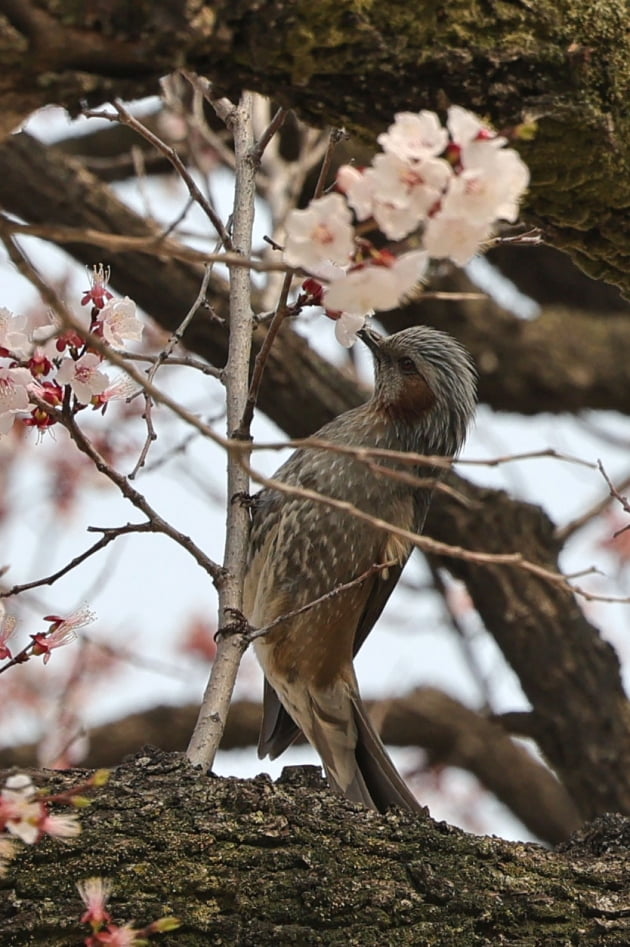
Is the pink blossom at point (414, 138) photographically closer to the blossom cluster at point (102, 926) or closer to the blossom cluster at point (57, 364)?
the blossom cluster at point (57, 364)

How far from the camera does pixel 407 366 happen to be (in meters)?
4.24

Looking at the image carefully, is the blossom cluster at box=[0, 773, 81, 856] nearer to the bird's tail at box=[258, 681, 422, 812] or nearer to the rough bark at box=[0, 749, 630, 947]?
the rough bark at box=[0, 749, 630, 947]

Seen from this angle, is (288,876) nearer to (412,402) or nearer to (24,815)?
(24,815)

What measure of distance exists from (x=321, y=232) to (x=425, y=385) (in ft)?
8.32

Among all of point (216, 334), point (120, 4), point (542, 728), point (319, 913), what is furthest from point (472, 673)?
point (120, 4)

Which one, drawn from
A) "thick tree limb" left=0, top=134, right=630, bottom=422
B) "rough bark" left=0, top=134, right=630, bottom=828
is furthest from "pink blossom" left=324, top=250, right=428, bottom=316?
"rough bark" left=0, top=134, right=630, bottom=828

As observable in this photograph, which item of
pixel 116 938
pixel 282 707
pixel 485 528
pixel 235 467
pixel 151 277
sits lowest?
pixel 116 938

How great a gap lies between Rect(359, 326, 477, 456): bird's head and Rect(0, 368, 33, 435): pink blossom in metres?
1.97

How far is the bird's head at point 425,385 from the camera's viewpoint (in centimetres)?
420

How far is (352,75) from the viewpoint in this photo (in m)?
1.99

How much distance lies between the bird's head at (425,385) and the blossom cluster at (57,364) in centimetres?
180

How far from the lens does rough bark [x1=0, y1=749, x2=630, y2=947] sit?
218 centimetres

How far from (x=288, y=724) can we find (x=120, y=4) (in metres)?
2.89

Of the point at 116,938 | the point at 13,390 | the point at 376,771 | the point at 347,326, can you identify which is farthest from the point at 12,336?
the point at 376,771
